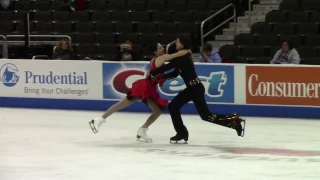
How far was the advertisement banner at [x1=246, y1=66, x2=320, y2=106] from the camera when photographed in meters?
12.9

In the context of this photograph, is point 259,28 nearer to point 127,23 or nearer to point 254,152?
point 127,23

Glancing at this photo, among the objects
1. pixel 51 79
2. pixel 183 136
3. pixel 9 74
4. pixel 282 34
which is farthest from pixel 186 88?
pixel 282 34

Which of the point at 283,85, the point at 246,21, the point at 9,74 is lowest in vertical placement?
the point at 283,85

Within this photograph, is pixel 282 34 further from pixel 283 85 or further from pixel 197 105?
pixel 197 105

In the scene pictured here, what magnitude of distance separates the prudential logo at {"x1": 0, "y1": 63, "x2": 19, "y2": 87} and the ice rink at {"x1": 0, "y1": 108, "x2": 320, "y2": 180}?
168 centimetres

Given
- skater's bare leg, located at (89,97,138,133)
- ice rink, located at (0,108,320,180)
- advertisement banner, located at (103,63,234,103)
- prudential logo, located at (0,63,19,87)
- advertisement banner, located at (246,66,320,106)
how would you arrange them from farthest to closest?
prudential logo, located at (0,63,19,87) < advertisement banner, located at (103,63,234,103) < advertisement banner, located at (246,66,320,106) < skater's bare leg, located at (89,97,138,133) < ice rink, located at (0,108,320,180)

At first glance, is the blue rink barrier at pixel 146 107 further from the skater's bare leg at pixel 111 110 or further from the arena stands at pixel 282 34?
the skater's bare leg at pixel 111 110

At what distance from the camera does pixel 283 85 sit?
1315 cm

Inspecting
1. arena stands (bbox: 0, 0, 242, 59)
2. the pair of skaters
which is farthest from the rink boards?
the pair of skaters

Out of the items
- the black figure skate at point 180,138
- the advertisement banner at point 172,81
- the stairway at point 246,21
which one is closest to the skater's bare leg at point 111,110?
the black figure skate at point 180,138

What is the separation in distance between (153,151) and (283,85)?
13.5 ft

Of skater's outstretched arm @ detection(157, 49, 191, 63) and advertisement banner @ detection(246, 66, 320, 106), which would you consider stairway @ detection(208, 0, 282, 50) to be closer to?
advertisement banner @ detection(246, 66, 320, 106)

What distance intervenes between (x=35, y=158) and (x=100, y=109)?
5.22m

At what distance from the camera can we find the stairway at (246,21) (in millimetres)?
17688
